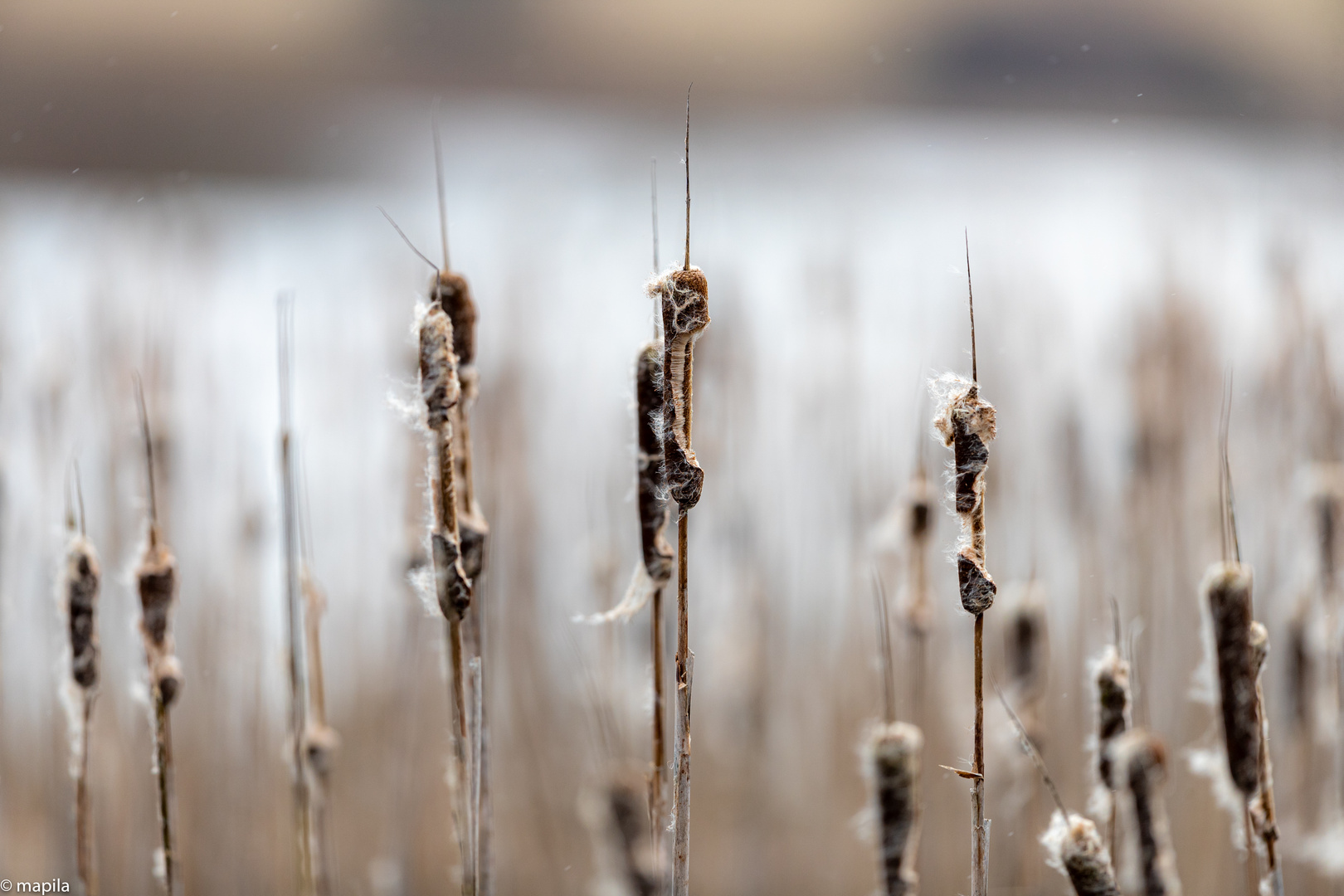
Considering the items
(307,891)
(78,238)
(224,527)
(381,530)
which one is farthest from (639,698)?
(78,238)

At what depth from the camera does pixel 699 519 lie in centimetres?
174

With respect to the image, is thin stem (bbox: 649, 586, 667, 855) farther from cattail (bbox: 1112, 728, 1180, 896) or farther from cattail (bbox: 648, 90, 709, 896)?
cattail (bbox: 1112, 728, 1180, 896)

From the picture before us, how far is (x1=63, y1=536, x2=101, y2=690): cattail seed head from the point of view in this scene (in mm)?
685

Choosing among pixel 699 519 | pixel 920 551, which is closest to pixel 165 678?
pixel 920 551

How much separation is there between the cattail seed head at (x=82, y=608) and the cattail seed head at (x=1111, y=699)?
808 millimetres

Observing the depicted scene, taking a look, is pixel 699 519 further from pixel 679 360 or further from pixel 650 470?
pixel 679 360

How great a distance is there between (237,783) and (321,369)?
0.78 meters

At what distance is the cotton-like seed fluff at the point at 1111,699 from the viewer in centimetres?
68

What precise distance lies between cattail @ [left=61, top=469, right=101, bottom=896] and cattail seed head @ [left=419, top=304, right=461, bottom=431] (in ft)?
1.12

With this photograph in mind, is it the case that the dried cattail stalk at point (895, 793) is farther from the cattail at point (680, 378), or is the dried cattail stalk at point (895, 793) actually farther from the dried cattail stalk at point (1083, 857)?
the cattail at point (680, 378)

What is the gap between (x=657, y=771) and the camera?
2.18 feet

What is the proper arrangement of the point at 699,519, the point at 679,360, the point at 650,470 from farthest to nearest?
the point at 699,519
the point at 650,470
the point at 679,360

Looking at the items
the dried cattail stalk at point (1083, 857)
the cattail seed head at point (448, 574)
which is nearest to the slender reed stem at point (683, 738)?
the cattail seed head at point (448, 574)

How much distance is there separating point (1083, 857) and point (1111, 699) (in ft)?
0.41
